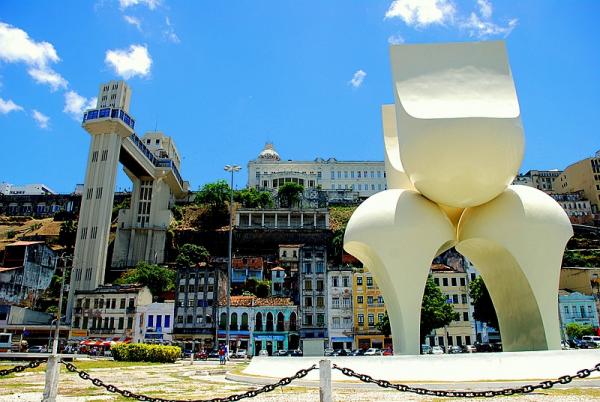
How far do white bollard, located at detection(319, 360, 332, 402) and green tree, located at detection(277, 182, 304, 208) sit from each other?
87.2 meters

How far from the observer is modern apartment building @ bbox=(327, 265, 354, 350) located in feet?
166

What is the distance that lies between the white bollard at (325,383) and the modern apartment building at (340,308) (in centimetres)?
4468

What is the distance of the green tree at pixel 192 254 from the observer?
74.9 m

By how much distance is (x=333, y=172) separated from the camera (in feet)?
375

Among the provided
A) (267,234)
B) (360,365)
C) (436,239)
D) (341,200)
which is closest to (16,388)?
(360,365)

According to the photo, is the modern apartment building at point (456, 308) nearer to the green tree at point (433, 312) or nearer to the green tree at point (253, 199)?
the green tree at point (433, 312)

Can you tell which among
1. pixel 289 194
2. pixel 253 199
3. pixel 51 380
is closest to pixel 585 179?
pixel 289 194

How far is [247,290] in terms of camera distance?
64.2 m

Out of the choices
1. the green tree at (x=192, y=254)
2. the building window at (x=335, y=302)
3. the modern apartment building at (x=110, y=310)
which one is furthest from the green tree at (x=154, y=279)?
the building window at (x=335, y=302)

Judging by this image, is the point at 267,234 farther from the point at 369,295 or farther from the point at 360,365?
the point at 360,365

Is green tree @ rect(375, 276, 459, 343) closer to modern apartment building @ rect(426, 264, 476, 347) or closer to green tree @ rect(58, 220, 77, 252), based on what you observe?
modern apartment building @ rect(426, 264, 476, 347)

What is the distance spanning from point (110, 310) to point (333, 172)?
68043 millimetres

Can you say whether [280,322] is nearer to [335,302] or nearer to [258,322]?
[258,322]

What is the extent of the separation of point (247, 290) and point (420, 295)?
50.1 metres
